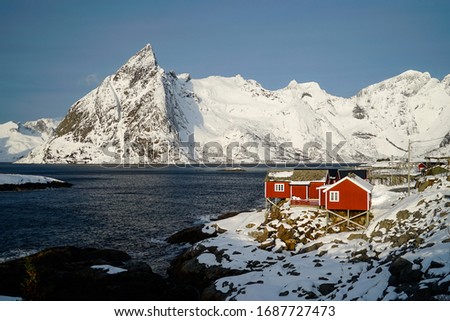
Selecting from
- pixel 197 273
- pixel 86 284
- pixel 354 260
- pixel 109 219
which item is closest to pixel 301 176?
pixel 197 273

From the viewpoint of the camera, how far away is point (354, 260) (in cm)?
2589

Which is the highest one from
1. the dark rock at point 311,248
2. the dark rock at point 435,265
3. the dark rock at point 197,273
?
the dark rock at point 435,265

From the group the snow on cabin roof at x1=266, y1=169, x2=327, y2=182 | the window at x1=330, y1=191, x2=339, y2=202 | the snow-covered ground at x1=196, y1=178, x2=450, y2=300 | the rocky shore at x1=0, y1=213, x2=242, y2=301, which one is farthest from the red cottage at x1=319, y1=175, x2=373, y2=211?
the rocky shore at x1=0, y1=213, x2=242, y2=301

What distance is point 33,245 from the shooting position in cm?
4062

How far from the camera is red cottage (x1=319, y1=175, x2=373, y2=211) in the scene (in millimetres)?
37750

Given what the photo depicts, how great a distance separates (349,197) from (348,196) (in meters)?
0.15

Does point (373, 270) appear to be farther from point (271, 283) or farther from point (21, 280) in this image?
point (21, 280)

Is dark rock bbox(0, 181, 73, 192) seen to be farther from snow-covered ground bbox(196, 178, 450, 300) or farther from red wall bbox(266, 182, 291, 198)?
snow-covered ground bbox(196, 178, 450, 300)

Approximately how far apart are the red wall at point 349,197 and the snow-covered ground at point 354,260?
2.68 m

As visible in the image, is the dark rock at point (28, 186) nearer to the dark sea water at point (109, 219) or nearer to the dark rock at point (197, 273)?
the dark sea water at point (109, 219)

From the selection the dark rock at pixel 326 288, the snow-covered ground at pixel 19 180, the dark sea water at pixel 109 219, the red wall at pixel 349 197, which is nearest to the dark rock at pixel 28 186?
the snow-covered ground at pixel 19 180

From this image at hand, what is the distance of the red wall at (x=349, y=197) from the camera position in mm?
37812

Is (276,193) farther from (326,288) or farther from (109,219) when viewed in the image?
(326,288)
